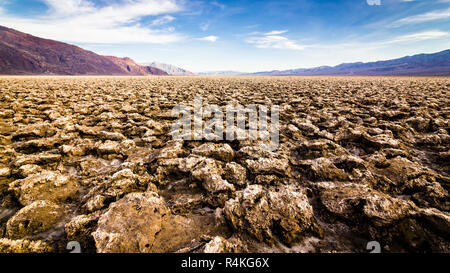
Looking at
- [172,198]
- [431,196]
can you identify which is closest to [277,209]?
[172,198]

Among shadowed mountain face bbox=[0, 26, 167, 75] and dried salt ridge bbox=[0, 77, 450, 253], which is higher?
shadowed mountain face bbox=[0, 26, 167, 75]

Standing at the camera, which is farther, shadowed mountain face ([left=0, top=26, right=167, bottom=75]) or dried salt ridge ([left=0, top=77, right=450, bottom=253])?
shadowed mountain face ([left=0, top=26, right=167, bottom=75])

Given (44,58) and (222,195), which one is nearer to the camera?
(222,195)

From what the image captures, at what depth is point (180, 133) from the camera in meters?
3.02

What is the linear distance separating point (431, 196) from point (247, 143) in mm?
1771

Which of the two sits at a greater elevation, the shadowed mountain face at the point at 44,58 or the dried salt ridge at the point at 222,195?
the shadowed mountain face at the point at 44,58

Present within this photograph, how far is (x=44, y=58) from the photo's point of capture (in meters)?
92.6

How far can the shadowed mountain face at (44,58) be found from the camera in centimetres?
7575

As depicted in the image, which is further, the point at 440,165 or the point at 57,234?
the point at 440,165

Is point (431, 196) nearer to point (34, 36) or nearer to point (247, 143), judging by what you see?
point (247, 143)

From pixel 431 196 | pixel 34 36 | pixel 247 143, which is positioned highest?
pixel 34 36

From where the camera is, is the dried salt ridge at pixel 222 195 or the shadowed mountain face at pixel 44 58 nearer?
the dried salt ridge at pixel 222 195

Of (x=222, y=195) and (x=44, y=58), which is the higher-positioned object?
(x=44, y=58)

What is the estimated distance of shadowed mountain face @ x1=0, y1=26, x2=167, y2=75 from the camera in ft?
249
